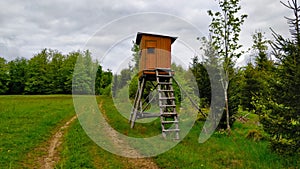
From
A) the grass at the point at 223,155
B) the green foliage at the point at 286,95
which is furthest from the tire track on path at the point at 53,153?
the green foliage at the point at 286,95

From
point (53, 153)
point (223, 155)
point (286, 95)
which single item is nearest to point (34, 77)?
point (53, 153)

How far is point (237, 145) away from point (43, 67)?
63.2 metres

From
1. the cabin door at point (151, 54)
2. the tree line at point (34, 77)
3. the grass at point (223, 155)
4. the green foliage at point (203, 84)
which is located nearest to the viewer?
the grass at point (223, 155)

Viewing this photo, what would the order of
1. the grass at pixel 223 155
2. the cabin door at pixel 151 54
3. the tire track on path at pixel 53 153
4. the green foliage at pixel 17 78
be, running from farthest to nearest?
the green foliage at pixel 17 78 < the cabin door at pixel 151 54 < the tire track on path at pixel 53 153 < the grass at pixel 223 155

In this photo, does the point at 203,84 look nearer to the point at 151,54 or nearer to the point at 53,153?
the point at 151,54

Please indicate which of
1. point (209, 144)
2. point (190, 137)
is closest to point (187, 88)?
point (190, 137)

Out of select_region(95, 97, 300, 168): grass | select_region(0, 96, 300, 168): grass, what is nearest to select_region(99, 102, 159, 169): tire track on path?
select_region(0, 96, 300, 168): grass

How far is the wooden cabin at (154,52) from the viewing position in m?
15.0

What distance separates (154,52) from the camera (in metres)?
15.2

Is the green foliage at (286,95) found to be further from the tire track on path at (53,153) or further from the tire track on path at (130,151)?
the tire track on path at (53,153)

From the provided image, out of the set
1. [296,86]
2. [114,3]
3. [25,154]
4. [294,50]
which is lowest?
[25,154]

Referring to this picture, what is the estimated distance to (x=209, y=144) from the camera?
10812 mm

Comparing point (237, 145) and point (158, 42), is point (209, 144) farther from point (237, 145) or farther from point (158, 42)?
point (158, 42)

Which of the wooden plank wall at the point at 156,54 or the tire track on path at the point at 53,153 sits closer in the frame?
the tire track on path at the point at 53,153
